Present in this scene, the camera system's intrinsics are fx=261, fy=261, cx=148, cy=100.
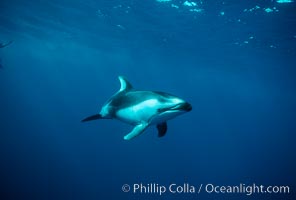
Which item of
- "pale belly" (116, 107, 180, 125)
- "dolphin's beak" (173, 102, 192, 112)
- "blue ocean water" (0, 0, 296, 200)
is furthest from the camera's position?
"blue ocean water" (0, 0, 296, 200)

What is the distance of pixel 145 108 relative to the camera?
5.29 m

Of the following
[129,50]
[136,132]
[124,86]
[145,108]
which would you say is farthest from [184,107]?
[129,50]

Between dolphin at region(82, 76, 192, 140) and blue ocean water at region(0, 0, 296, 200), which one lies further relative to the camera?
blue ocean water at region(0, 0, 296, 200)

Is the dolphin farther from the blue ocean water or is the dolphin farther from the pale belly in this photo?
the blue ocean water

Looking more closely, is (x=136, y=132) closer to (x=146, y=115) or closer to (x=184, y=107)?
(x=146, y=115)

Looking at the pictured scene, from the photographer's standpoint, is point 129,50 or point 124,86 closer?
point 124,86

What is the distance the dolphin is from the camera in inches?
194

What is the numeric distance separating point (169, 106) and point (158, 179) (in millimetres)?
24701

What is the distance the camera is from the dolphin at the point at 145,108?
4922mm

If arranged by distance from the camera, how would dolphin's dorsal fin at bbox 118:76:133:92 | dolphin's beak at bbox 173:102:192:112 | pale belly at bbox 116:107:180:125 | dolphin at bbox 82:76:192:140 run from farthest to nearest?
dolphin's dorsal fin at bbox 118:76:133:92, pale belly at bbox 116:107:180:125, dolphin at bbox 82:76:192:140, dolphin's beak at bbox 173:102:192:112

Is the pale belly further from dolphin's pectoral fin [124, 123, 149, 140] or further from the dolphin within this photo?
dolphin's pectoral fin [124, 123, 149, 140]

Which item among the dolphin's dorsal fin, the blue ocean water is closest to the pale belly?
the dolphin's dorsal fin

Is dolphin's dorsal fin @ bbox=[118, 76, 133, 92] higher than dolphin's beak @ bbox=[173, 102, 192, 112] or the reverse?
the reverse

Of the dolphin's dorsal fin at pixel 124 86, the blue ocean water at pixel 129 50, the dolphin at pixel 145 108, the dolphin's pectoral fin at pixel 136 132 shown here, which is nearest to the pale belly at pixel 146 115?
the dolphin at pixel 145 108
